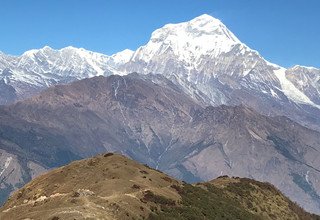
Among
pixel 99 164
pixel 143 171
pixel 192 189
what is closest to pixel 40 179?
pixel 99 164

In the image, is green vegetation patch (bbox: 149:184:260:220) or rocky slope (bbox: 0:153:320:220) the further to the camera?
green vegetation patch (bbox: 149:184:260:220)

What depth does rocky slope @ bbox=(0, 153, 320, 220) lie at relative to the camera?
452 feet

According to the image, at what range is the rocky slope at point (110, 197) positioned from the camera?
137750mm

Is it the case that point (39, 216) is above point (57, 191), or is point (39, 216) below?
below

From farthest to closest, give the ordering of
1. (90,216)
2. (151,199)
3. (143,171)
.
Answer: (143,171) < (151,199) < (90,216)

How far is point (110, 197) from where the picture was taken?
149000 millimetres

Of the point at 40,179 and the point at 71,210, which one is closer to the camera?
the point at 71,210

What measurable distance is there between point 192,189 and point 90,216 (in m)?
76.2

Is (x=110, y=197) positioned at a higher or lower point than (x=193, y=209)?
higher

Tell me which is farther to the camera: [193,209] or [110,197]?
[193,209]

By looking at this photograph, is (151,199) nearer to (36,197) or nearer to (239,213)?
(36,197)

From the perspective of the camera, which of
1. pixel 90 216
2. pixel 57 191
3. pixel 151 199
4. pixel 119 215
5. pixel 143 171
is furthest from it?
pixel 143 171

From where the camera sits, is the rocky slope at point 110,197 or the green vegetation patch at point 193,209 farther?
the green vegetation patch at point 193,209

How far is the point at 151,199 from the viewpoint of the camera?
6152 inches
